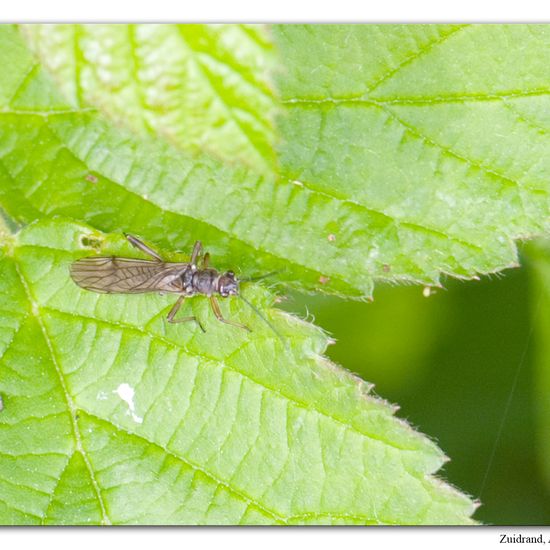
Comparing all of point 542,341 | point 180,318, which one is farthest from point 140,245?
point 542,341

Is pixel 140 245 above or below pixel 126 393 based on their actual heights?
above

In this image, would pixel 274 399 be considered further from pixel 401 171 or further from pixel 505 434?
pixel 505 434

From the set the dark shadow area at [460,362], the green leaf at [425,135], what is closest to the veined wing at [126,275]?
the green leaf at [425,135]

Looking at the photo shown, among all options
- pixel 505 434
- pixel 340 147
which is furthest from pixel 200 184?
pixel 505 434

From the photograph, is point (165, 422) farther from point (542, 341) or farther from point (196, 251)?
point (542, 341)

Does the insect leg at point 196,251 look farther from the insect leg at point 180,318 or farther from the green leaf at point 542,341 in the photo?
the green leaf at point 542,341

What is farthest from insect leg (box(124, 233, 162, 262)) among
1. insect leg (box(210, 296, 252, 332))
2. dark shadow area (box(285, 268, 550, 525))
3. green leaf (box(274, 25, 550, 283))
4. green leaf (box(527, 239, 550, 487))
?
green leaf (box(527, 239, 550, 487))

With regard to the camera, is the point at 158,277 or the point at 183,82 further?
the point at 158,277
